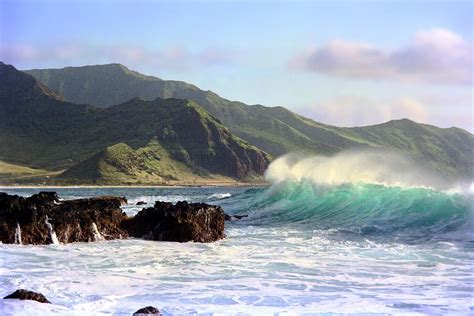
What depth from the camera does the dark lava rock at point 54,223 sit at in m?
20.5

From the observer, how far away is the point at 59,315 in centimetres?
1064

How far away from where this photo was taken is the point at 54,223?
2147 cm

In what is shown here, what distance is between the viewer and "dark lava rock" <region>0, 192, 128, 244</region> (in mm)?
20500

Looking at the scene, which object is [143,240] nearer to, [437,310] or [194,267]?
[194,267]

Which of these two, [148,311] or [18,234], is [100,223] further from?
[148,311]

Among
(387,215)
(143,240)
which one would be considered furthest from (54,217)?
(387,215)

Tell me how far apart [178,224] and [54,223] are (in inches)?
181

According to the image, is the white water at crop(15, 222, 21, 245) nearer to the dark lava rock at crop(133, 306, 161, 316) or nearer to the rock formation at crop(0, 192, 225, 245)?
the rock formation at crop(0, 192, 225, 245)

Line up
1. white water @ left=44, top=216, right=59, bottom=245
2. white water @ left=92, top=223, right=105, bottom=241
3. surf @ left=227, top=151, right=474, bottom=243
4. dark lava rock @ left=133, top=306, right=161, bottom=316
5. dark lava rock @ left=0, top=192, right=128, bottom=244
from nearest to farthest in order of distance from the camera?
dark lava rock @ left=133, top=306, right=161, bottom=316, dark lava rock @ left=0, top=192, right=128, bottom=244, white water @ left=44, top=216, right=59, bottom=245, white water @ left=92, top=223, right=105, bottom=241, surf @ left=227, top=151, right=474, bottom=243

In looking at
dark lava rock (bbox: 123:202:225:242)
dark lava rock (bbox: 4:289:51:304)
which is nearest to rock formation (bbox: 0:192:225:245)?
dark lava rock (bbox: 123:202:225:242)

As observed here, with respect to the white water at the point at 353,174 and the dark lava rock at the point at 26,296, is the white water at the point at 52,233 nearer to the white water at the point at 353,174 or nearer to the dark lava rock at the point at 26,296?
the dark lava rock at the point at 26,296

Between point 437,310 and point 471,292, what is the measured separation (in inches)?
87.2

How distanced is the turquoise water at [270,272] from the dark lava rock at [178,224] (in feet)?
2.79

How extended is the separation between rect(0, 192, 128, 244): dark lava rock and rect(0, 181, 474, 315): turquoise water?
32.0 inches
